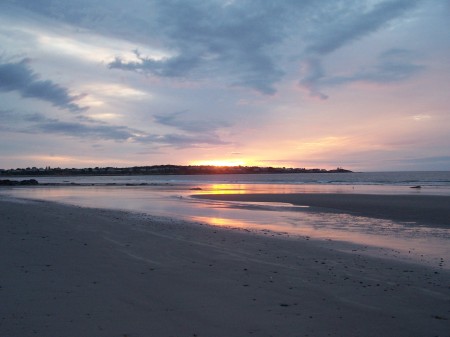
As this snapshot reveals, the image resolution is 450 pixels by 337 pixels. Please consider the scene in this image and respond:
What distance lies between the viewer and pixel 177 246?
35.1 ft

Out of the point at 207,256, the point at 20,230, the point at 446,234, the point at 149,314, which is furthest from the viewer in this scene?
the point at 446,234

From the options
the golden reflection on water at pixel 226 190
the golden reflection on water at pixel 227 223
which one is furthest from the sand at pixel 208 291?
the golden reflection on water at pixel 226 190

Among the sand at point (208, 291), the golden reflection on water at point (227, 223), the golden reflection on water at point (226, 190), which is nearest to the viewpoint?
the sand at point (208, 291)

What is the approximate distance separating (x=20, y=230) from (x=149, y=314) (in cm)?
880

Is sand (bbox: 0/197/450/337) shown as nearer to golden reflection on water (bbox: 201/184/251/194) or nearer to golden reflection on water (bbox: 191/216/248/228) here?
golden reflection on water (bbox: 191/216/248/228)

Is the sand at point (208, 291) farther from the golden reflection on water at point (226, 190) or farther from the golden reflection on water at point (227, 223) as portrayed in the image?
the golden reflection on water at point (226, 190)

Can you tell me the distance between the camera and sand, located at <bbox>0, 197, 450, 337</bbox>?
514 cm

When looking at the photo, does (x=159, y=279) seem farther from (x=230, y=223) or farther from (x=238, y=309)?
(x=230, y=223)

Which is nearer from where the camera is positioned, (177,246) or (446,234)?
(177,246)

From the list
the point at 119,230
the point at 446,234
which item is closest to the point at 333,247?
the point at 446,234

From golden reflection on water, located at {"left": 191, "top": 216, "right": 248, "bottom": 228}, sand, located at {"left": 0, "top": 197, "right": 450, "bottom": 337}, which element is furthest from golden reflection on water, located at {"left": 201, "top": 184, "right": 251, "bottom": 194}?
sand, located at {"left": 0, "top": 197, "right": 450, "bottom": 337}

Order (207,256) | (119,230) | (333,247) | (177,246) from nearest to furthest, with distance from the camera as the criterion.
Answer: (207,256) → (177,246) → (333,247) → (119,230)

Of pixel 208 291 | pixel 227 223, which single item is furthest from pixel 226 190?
pixel 208 291

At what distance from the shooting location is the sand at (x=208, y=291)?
5.14 m
